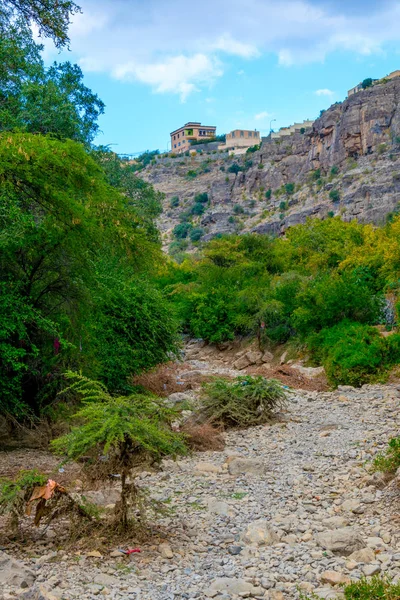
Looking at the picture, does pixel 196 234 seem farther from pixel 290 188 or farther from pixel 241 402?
pixel 241 402

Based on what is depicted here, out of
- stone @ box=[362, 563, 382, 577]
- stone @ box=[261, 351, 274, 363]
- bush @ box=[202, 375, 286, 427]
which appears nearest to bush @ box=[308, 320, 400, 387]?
bush @ box=[202, 375, 286, 427]

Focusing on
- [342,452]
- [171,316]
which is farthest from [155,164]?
[342,452]

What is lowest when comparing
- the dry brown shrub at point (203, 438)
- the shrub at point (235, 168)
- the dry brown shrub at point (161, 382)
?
the dry brown shrub at point (161, 382)

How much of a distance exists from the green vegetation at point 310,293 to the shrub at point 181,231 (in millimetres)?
39836

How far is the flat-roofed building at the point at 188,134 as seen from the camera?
4668 inches

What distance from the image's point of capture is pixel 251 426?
35.7 ft

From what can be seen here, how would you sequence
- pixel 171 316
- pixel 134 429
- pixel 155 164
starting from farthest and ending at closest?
pixel 155 164
pixel 171 316
pixel 134 429

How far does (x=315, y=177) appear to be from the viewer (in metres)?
70.4

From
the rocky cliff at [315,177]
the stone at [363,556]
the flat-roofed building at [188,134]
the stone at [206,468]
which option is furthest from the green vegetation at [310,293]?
the flat-roofed building at [188,134]

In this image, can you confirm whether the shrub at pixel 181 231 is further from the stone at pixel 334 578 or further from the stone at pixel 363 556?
the stone at pixel 334 578

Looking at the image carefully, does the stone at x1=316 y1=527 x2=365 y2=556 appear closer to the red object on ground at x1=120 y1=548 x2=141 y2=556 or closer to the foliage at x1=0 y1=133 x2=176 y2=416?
the red object on ground at x1=120 y1=548 x2=141 y2=556

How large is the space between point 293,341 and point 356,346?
5.44 metres

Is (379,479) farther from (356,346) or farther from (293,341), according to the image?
(293,341)

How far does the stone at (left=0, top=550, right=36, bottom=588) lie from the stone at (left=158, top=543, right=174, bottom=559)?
1194 mm
